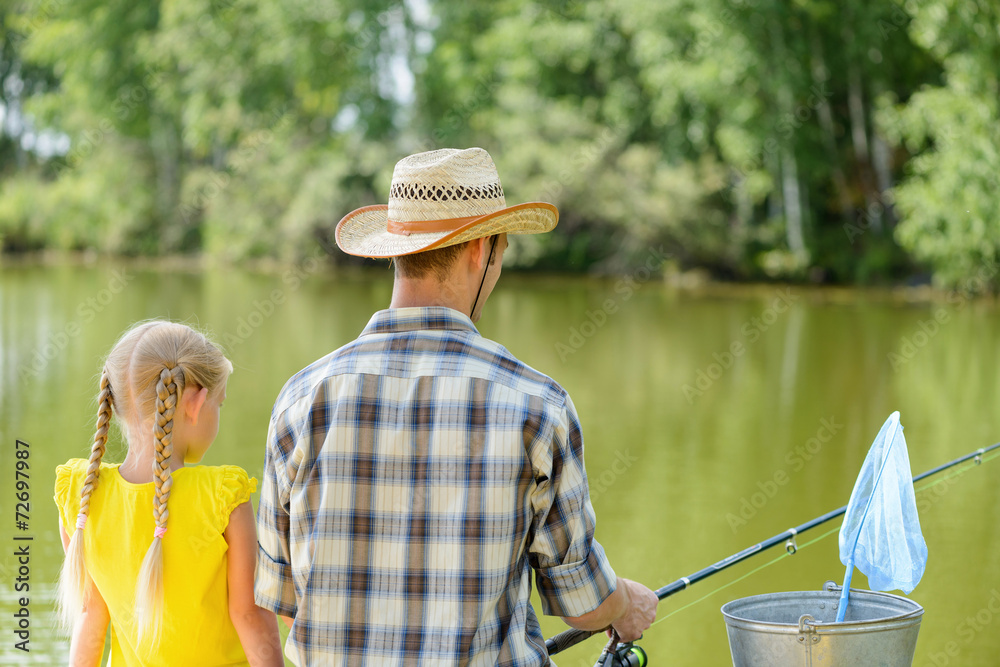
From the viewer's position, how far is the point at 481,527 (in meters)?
1.42

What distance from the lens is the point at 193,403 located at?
1.73m

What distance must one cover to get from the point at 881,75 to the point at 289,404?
67.3ft

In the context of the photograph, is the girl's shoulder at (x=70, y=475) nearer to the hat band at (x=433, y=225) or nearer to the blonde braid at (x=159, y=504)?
the blonde braid at (x=159, y=504)

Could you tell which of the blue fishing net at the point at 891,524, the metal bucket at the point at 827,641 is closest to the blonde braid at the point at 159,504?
the metal bucket at the point at 827,641

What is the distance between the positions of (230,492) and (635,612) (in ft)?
1.99

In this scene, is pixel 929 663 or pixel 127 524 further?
pixel 929 663

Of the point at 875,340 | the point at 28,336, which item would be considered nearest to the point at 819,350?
the point at 875,340

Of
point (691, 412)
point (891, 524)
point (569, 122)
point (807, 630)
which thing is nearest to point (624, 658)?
point (807, 630)

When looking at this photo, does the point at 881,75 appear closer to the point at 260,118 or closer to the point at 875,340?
the point at 875,340

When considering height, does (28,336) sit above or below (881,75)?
below

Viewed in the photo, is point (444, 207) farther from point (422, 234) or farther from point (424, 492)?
point (424, 492)

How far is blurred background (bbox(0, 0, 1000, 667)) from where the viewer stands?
18.8 feet

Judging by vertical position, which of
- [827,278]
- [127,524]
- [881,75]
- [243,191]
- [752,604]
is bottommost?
[752,604]

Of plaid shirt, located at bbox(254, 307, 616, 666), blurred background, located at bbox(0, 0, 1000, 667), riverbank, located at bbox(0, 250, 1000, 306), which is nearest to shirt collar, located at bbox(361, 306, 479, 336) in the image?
plaid shirt, located at bbox(254, 307, 616, 666)
